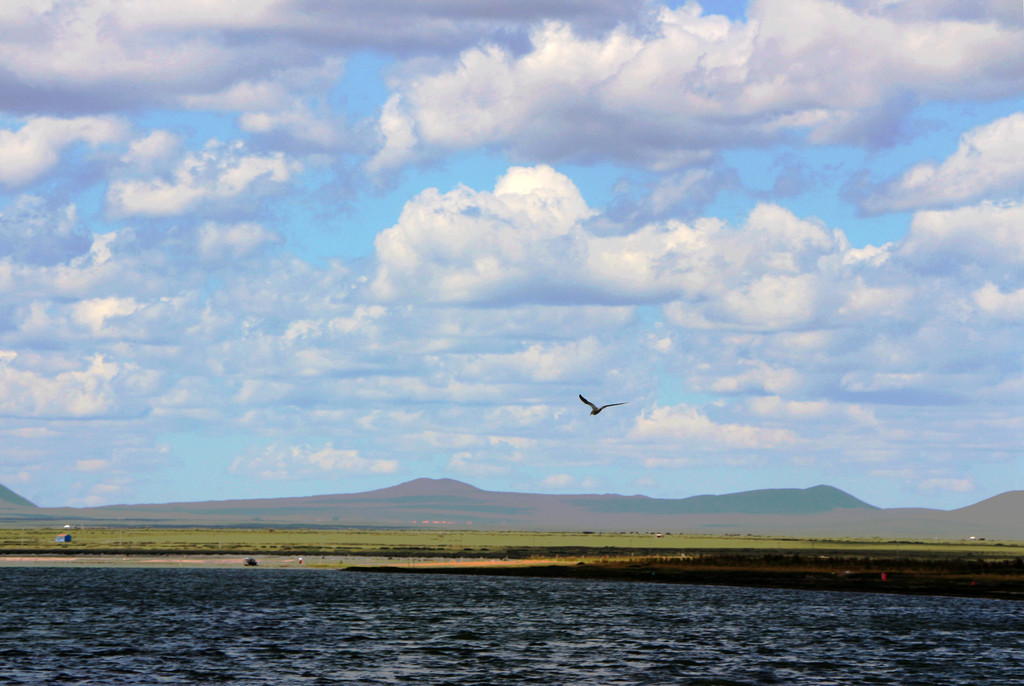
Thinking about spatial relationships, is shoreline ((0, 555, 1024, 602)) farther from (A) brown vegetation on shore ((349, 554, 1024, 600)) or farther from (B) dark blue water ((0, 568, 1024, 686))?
(B) dark blue water ((0, 568, 1024, 686))

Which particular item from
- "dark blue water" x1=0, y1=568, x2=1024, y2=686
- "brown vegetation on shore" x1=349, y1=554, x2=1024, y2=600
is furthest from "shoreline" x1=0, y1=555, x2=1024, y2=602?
"dark blue water" x1=0, y1=568, x2=1024, y2=686

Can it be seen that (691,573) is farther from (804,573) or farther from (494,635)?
(494,635)

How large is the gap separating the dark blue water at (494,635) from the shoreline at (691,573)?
596cm

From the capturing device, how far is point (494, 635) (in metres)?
94.6

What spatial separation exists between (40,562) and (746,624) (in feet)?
439

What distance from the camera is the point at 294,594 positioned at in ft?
449

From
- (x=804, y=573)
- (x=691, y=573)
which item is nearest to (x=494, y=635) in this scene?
(x=691, y=573)

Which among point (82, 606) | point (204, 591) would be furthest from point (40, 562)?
point (82, 606)

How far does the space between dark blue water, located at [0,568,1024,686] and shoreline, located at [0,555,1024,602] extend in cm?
596

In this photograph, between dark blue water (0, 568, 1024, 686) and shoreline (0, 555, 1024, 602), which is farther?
shoreline (0, 555, 1024, 602)

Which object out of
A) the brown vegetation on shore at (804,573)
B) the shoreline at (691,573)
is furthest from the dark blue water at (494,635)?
the brown vegetation on shore at (804,573)

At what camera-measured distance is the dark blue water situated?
7412 cm

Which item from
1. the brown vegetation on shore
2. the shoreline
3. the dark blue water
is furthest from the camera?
the brown vegetation on shore

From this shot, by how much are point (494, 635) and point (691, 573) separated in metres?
72.2
